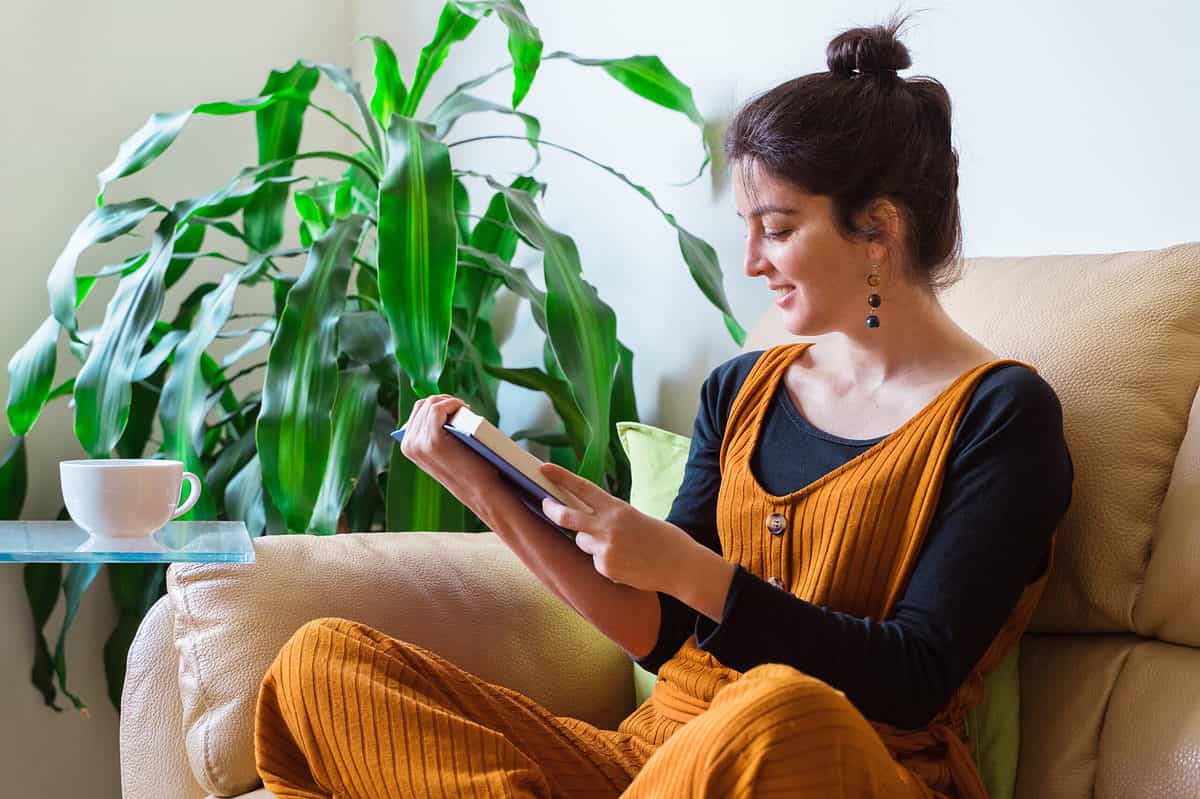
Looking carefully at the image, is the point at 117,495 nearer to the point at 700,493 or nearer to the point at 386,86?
the point at 700,493

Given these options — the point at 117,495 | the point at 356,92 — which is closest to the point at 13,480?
the point at 356,92

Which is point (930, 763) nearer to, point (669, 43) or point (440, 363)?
point (440, 363)

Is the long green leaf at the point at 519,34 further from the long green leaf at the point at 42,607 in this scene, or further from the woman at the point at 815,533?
the long green leaf at the point at 42,607

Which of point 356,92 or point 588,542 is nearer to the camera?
point 588,542

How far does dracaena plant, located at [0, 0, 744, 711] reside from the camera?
1.56m

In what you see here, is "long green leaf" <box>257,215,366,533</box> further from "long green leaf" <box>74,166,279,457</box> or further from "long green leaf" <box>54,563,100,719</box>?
"long green leaf" <box>54,563,100,719</box>

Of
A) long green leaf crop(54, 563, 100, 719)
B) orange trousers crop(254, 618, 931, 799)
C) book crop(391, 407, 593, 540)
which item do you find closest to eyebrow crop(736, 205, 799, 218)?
book crop(391, 407, 593, 540)

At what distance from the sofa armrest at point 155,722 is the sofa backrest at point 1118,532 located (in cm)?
76

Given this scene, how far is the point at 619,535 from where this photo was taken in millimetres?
1030

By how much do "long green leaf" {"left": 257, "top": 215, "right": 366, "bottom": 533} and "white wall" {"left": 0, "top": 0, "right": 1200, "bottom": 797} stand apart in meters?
0.57

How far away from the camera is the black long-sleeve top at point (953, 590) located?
1.03 metres

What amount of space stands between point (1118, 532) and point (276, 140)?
136 centimetres

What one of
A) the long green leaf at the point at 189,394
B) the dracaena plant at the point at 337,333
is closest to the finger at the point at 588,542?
the dracaena plant at the point at 337,333

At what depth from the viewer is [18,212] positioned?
1979 millimetres
